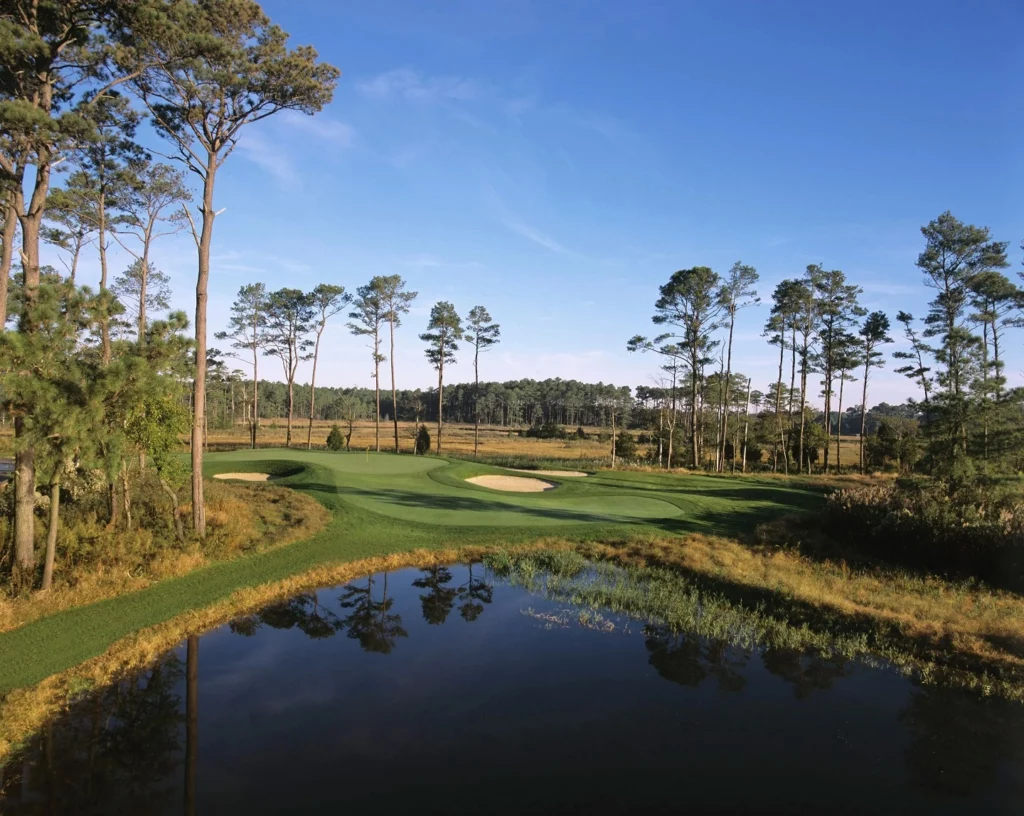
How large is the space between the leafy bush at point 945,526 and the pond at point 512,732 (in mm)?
6997

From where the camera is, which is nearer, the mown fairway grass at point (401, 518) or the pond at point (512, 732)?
the pond at point (512, 732)

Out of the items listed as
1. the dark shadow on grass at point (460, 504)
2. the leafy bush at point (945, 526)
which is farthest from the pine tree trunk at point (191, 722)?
the leafy bush at point (945, 526)

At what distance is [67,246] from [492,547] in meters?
19.4

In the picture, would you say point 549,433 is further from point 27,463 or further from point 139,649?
point 139,649

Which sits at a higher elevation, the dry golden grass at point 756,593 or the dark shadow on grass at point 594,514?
the dark shadow on grass at point 594,514

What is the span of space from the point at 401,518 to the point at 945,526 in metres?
14.0

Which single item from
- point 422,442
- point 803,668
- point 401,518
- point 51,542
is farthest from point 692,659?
point 422,442

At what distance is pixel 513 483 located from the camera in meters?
25.6

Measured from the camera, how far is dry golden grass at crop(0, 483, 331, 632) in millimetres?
9062

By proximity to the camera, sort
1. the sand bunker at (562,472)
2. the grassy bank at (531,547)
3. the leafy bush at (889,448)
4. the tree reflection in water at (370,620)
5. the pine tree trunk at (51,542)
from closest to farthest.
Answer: the grassy bank at (531,547) → the tree reflection in water at (370,620) → the pine tree trunk at (51,542) → the sand bunker at (562,472) → the leafy bush at (889,448)

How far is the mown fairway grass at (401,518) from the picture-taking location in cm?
835

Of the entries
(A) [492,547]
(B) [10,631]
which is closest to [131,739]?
(B) [10,631]

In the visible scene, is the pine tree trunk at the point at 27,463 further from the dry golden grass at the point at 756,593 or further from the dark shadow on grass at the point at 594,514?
the dark shadow on grass at the point at 594,514

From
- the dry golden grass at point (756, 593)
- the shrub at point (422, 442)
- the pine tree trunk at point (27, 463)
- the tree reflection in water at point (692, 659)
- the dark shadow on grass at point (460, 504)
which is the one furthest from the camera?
the shrub at point (422, 442)
